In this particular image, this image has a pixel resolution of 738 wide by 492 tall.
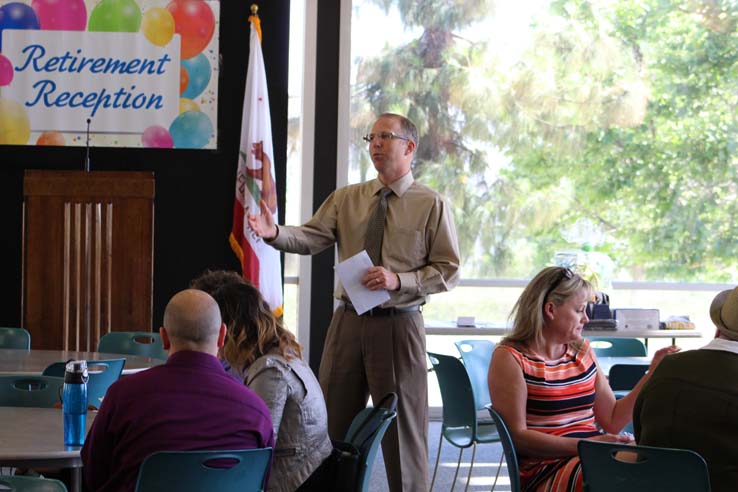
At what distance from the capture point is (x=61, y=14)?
6.84 meters

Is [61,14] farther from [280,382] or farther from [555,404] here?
Result: [555,404]

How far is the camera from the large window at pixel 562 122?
7.43 metres

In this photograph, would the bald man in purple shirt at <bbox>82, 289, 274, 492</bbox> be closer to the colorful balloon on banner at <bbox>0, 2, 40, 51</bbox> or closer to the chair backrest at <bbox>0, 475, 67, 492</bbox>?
the chair backrest at <bbox>0, 475, 67, 492</bbox>

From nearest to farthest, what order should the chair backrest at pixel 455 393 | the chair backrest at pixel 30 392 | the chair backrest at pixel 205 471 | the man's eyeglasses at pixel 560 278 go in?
the chair backrest at pixel 205 471, the man's eyeglasses at pixel 560 278, the chair backrest at pixel 30 392, the chair backrest at pixel 455 393

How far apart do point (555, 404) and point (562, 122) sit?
444cm

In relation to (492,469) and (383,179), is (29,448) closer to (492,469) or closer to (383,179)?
(383,179)

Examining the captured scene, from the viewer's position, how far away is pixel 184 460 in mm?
2434

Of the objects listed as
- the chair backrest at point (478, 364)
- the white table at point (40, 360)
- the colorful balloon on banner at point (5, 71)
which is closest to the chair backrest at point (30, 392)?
the white table at point (40, 360)

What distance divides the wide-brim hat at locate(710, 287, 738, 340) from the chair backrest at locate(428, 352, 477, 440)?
2026mm

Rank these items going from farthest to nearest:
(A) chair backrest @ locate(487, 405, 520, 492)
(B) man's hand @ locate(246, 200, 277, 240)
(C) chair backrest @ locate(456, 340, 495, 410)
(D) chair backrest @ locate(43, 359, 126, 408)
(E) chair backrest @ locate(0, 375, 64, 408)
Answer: (C) chair backrest @ locate(456, 340, 495, 410) → (B) man's hand @ locate(246, 200, 277, 240) → (D) chair backrest @ locate(43, 359, 126, 408) → (E) chair backrest @ locate(0, 375, 64, 408) → (A) chair backrest @ locate(487, 405, 520, 492)

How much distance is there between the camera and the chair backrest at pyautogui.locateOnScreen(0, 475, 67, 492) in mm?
2105

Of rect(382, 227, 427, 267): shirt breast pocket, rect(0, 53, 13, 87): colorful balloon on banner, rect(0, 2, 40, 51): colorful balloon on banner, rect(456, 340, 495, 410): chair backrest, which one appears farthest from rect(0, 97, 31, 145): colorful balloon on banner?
rect(456, 340, 495, 410): chair backrest

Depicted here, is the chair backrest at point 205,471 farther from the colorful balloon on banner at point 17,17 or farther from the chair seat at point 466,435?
the colorful balloon on banner at point 17,17

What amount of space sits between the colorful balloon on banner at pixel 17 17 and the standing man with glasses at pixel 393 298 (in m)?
3.10
